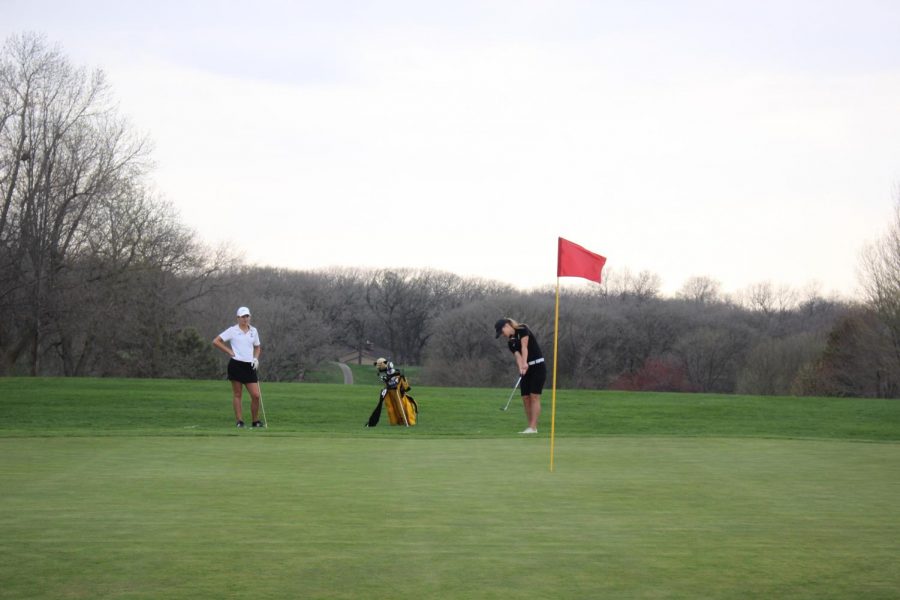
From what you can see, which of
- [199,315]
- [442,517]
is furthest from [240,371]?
[199,315]

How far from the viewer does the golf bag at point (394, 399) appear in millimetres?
19359

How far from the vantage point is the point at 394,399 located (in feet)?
64.1

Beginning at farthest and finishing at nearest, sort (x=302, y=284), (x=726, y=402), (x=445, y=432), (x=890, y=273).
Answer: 1. (x=302, y=284)
2. (x=890, y=273)
3. (x=726, y=402)
4. (x=445, y=432)

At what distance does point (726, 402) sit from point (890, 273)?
1001 inches

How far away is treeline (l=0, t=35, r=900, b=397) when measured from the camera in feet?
144

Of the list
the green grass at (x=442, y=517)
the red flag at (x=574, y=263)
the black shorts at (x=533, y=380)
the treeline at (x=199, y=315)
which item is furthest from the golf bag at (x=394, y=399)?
the treeline at (x=199, y=315)

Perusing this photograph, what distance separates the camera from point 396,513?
23.2ft

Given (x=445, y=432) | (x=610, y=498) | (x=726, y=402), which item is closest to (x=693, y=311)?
(x=726, y=402)

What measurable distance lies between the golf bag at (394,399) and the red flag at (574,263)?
23.5ft

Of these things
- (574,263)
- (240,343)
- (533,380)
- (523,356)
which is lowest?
(533,380)

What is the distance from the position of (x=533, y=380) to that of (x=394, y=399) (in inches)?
165

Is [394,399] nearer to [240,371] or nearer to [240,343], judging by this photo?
[240,371]

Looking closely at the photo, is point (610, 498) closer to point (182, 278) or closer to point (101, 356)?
point (101, 356)

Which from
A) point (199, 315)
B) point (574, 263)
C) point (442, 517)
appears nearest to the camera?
point (442, 517)
